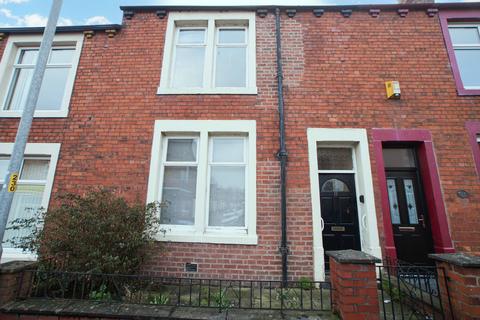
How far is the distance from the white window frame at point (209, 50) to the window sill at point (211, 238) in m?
3.11

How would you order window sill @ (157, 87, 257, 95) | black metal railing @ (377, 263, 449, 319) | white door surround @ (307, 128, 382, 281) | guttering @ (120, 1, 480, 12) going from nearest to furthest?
black metal railing @ (377, 263, 449, 319)
white door surround @ (307, 128, 382, 281)
window sill @ (157, 87, 257, 95)
guttering @ (120, 1, 480, 12)

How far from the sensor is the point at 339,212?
17.0ft

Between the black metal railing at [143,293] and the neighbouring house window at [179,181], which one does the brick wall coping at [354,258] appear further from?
the neighbouring house window at [179,181]

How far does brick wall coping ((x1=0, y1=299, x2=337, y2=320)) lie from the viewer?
288cm

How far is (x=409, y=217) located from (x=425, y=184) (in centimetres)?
76

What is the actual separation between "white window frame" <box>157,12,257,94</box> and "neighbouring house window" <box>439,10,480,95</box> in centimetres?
454

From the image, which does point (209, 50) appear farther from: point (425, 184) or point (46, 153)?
point (425, 184)

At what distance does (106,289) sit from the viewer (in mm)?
3738

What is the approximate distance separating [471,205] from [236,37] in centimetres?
629

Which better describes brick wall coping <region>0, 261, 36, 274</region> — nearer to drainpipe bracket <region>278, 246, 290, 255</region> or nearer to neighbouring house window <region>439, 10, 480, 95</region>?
drainpipe bracket <region>278, 246, 290, 255</region>

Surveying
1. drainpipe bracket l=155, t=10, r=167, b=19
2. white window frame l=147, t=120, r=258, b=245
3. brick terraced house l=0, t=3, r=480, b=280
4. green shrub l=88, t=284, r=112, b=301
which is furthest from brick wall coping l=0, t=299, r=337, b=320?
drainpipe bracket l=155, t=10, r=167, b=19

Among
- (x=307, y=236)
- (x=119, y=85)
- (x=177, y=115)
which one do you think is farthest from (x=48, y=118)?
(x=307, y=236)

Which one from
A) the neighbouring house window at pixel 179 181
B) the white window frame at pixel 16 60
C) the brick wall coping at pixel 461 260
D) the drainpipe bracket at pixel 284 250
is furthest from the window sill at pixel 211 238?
the white window frame at pixel 16 60

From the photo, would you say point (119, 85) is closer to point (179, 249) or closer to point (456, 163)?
point (179, 249)
